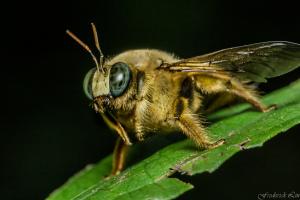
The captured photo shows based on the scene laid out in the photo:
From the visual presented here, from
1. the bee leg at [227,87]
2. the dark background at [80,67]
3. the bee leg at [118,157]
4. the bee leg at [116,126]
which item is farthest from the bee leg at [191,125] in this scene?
the dark background at [80,67]

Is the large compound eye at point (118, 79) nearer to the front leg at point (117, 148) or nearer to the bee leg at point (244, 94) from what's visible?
the front leg at point (117, 148)

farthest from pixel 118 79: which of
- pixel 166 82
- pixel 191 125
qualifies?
pixel 191 125

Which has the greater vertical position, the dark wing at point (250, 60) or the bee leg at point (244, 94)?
the dark wing at point (250, 60)

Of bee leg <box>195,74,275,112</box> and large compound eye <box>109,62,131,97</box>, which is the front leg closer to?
large compound eye <box>109,62,131,97</box>

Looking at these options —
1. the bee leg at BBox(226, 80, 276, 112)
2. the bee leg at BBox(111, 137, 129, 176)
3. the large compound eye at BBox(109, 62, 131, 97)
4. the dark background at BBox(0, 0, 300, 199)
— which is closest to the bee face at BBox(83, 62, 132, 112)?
the large compound eye at BBox(109, 62, 131, 97)

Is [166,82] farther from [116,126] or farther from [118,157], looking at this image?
[118,157]
